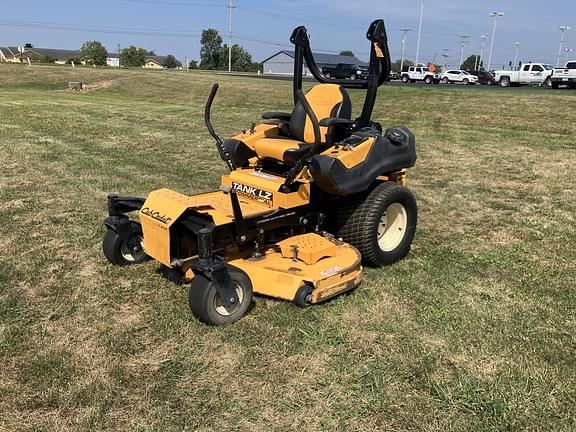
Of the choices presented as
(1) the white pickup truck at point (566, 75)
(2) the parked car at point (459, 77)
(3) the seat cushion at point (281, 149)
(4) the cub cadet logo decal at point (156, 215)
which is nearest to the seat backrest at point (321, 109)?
(3) the seat cushion at point (281, 149)

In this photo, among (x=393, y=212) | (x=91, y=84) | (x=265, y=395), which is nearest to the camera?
(x=265, y=395)

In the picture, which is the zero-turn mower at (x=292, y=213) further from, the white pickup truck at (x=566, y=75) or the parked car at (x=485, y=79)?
the parked car at (x=485, y=79)

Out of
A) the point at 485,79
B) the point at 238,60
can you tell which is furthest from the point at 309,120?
the point at 238,60

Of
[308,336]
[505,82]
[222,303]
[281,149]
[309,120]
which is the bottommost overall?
[308,336]

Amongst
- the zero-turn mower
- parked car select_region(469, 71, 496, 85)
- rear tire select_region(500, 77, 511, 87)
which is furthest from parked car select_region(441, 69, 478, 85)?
the zero-turn mower

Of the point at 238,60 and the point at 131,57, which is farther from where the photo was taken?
the point at 238,60

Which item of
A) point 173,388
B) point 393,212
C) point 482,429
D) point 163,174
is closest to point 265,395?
point 173,388

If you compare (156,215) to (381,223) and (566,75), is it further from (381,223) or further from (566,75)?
(566,75)

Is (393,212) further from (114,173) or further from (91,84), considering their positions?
(91,84)

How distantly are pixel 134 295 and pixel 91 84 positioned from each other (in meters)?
26.0

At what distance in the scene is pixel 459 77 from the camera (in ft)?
130

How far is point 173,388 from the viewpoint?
2834 mm

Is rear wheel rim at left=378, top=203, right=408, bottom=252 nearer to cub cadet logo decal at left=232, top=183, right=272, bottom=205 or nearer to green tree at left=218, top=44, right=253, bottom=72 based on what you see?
cub cadet logo decal at left=232, top=183, right=272, bottom=205

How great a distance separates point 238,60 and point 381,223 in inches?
3561
